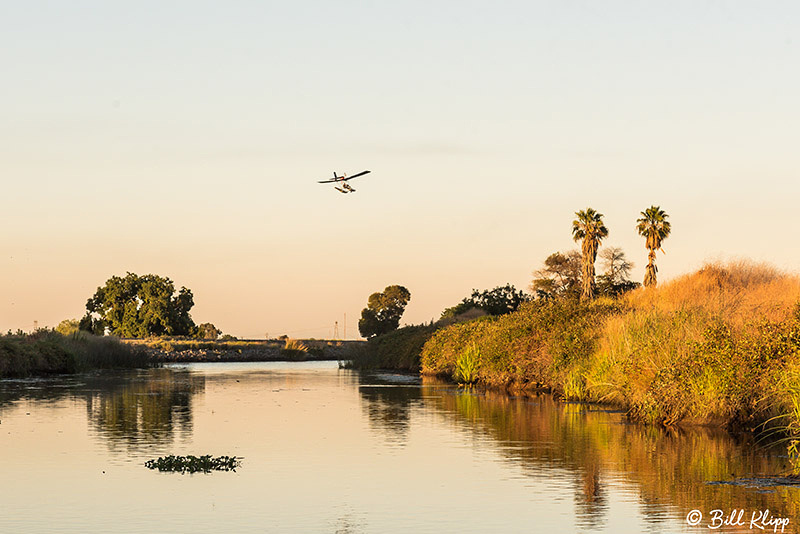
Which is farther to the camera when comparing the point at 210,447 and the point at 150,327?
the point at 150,327

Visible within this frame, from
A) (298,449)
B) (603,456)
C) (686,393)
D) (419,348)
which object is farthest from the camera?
(419,348)

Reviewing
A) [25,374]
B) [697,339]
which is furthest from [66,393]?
[697,339]

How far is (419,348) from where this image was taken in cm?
8081

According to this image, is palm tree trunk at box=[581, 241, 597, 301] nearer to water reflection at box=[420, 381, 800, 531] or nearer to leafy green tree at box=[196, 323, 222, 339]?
water reflection at box=[420, 381, 800, 531]

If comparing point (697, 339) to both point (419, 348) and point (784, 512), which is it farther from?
point (419, 348)

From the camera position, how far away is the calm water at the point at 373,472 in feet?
50.8

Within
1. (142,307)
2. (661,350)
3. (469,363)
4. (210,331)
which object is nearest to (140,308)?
(142,307)

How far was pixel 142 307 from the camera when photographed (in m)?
139

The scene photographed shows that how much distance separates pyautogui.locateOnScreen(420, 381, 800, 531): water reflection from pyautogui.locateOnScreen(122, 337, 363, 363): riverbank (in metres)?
90.8

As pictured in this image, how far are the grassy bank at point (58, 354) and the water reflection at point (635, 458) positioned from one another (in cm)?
Answer: 3773

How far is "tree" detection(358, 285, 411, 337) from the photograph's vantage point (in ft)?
586

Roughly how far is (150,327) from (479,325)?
280ft

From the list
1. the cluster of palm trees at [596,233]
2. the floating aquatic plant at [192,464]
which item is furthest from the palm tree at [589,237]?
the floating aquatic plant at [192,464]

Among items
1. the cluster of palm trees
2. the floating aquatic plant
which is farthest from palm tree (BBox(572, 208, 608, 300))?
the floating aquatic plant
